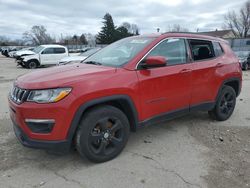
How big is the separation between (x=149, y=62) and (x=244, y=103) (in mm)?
4457

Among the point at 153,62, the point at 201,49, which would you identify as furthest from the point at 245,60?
the point at 153,62

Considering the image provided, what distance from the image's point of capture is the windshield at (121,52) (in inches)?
154

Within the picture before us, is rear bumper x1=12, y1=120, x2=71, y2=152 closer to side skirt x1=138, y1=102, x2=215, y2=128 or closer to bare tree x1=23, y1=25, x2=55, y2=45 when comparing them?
side skirt x1=138, y1=102, x2=215, y2=128

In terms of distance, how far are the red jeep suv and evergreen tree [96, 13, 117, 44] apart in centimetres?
6080

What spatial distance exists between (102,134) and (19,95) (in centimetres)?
117

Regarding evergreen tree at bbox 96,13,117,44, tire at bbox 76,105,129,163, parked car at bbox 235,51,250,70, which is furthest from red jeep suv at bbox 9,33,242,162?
evergreen tree at bbox 96,13,117,44

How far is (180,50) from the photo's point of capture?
173 inches

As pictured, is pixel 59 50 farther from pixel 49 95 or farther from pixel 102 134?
pixel 49 95

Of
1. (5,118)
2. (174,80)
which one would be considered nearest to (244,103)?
(174,80)

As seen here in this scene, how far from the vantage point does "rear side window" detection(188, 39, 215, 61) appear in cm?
460

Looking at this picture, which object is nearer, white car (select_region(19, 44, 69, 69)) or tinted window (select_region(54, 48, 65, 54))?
white car (select_region(19, 44, 69, 69))

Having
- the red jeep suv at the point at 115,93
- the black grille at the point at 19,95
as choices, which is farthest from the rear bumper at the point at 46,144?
the black grille at the point at 19,95

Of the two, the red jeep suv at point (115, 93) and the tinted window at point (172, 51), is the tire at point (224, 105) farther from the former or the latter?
the tinted window at point (172, 51)

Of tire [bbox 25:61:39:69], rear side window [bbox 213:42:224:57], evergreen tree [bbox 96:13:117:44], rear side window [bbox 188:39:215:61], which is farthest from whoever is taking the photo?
evergreen tree [bbox 96:13:117:44]
